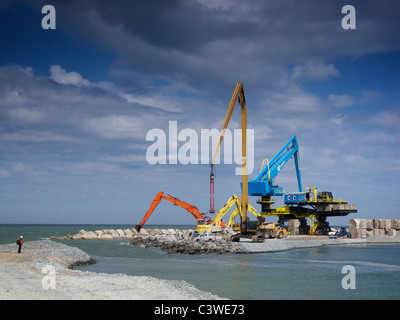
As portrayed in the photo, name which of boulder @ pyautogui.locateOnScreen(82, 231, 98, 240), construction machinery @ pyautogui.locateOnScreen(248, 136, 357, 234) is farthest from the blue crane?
boulder @ pyautogui.locateOnScreen(82, 231, 98, 240)

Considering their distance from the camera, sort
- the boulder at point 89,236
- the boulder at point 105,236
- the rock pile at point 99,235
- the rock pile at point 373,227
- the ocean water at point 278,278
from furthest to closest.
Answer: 1. the boulder at point 105,236
2. the boulder at point 89,236
3. the rock pile at point 99,235
4. the rock pile at point 373,227
5. the ocean water at point 278,278

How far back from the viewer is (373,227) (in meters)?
81.1

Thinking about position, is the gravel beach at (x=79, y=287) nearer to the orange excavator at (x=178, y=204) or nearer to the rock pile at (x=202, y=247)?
the rock pile at (x=202, y=247)

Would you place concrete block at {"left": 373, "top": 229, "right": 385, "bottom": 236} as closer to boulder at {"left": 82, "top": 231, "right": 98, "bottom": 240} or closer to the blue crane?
the blue crane

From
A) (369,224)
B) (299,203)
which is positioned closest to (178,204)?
(299,203)

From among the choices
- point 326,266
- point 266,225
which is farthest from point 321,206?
point 326,266

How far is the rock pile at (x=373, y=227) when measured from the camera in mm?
77750

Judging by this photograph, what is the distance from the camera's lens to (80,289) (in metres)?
17.3

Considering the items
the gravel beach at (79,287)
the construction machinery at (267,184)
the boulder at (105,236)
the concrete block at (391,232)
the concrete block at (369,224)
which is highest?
the construction machinery at (267,184)

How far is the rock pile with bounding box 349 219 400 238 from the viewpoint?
255ft

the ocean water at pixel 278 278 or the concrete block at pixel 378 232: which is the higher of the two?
the ocean water at pixel 278 278

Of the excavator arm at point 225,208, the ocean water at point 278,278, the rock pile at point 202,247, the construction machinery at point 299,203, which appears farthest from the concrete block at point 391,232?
the ocean water at point 278,278
